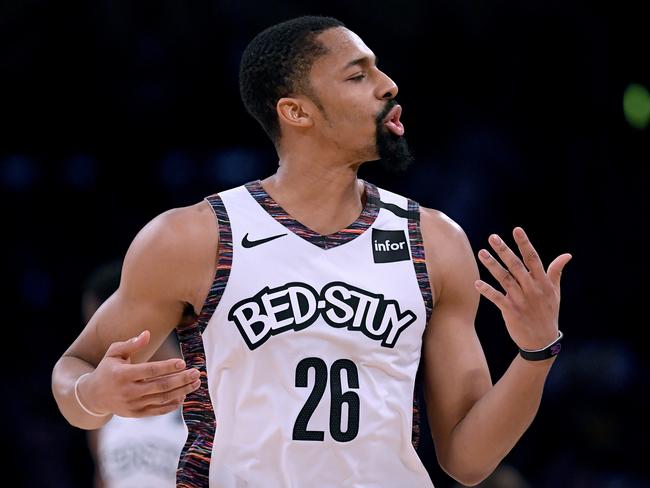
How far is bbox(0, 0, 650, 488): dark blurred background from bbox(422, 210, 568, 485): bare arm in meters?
3.45

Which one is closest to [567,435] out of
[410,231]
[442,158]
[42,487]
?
[442,158]

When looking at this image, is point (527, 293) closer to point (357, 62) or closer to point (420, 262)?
point (420, 262)

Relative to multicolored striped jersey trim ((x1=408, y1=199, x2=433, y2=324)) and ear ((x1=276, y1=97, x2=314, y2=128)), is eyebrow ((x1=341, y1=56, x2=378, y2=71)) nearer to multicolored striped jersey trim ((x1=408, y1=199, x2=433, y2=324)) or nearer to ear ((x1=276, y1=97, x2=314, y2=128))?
ear ((x1=276, y1=97, x2=314, y2=128))

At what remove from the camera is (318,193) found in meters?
3.39

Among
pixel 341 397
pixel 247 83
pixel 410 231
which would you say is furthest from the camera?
pixel 247 83

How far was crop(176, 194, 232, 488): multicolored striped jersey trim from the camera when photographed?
3.11m

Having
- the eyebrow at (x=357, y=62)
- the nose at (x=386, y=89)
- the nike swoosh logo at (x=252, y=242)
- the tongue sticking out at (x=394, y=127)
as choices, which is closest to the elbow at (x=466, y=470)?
the nike swoosh logo at (x=252, y=242)

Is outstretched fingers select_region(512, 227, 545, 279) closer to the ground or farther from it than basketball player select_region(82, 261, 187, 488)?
farther from it

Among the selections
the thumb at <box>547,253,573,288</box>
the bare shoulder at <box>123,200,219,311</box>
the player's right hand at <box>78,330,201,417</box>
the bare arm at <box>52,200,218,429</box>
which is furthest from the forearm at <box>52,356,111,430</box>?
the thumb at <box>547,253,573,288</box>

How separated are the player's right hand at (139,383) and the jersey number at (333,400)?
373 millimetres

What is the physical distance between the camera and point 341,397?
305cm

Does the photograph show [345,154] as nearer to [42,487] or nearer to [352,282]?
[352,282]

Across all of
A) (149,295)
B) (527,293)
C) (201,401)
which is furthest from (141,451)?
(527,293)

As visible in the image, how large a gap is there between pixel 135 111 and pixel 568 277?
2880 millimetres
